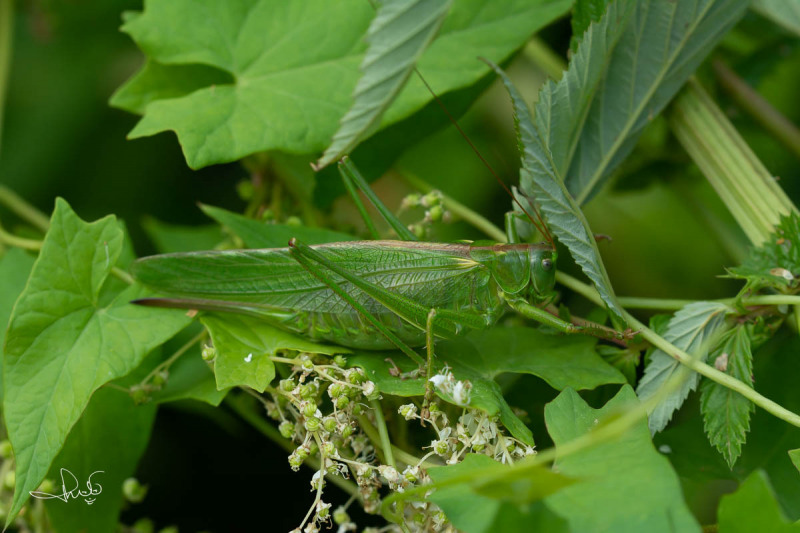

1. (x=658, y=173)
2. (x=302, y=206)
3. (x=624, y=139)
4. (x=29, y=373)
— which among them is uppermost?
(x=624, y=139)

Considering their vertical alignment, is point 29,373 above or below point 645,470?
below

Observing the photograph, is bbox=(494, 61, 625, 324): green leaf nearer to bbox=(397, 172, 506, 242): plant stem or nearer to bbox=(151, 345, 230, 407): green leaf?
bbox=(397, 172, 506, 242): plant stem

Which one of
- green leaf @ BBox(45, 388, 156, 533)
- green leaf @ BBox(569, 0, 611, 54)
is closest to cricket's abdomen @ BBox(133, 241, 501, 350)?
green leaf @ BBox(45, 388, 156, 533)

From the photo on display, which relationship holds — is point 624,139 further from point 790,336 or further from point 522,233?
point 790,336

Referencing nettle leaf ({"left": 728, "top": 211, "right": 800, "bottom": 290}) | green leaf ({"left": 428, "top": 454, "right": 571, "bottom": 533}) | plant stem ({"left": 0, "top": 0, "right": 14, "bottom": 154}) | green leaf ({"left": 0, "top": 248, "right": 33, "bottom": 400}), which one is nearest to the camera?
green leaf ({"left": 428, "top": 454, "right": 571, "bottom": 533})

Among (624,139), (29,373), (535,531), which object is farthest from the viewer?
(624,139)

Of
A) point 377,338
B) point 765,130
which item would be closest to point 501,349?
point 377,338

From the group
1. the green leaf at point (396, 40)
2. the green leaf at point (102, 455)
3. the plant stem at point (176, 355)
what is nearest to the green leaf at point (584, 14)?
the green leaf at point (396, 40)
